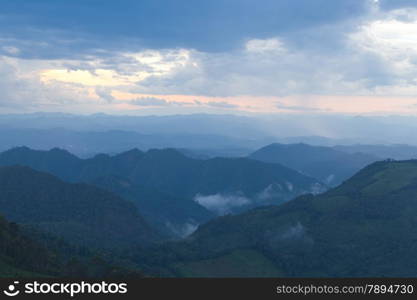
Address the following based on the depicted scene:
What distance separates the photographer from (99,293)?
168ft

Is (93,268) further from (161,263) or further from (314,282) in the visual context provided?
(314,282)

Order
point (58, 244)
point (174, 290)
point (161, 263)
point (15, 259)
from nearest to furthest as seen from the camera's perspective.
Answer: point (174, 290) < point (15, 259) < point (58, 244) < point (161, 263)

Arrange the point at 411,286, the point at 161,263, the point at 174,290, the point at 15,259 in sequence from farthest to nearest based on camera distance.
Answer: the point at 161,263
the point at 15,259
the point at 411,286
the point at 174,290

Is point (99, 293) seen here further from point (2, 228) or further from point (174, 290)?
point (2, 228)

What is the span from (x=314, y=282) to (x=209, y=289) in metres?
11.4

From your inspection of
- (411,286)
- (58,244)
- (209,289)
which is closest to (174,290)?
(209,289)

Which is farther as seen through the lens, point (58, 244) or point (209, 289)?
point (58, 244)

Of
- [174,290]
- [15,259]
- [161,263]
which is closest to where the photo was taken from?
[174,290]

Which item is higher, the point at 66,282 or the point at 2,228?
the point at 66,282

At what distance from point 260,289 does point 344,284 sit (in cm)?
889

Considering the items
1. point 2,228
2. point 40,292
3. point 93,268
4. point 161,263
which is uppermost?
point 40,292

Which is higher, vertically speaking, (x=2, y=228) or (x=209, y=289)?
(x=209, y=289)

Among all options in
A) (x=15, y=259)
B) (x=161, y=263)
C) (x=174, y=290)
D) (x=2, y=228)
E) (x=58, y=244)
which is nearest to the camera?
(x=174, y=290)

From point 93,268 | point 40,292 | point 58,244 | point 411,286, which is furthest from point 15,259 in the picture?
point 411,286
